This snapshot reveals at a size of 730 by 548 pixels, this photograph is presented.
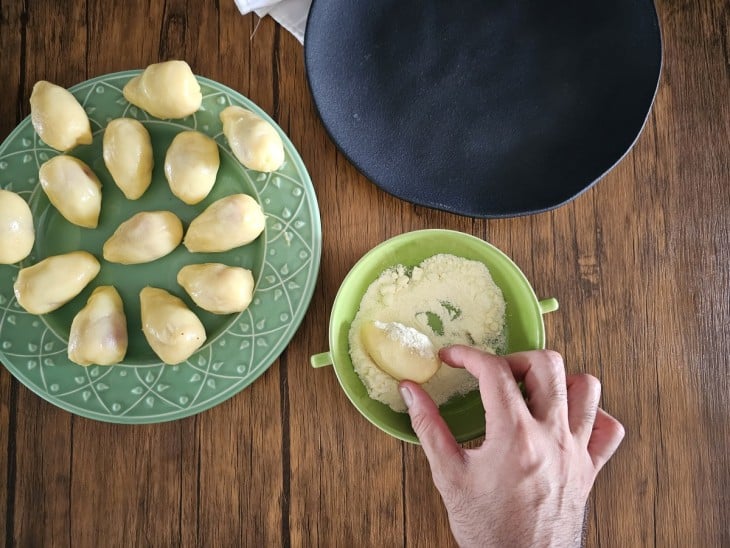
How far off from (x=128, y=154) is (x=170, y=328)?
7.1 inches

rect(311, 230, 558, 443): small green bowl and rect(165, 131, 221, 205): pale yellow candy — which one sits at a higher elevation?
rect(165, 131, 221, 205): pale yellow candy

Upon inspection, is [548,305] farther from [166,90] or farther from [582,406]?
[166,90]

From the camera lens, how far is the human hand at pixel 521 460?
0.52 meters

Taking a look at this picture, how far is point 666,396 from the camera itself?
0.69 m

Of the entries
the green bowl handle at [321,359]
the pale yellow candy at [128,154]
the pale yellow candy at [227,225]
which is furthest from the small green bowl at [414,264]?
the pale yellow candy at [128,154]

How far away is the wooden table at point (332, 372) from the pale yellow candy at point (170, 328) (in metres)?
0.09

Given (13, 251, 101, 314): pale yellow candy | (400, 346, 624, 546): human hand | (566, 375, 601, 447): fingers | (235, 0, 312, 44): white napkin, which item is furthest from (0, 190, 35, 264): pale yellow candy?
(566, 375, 601, 447): fingers

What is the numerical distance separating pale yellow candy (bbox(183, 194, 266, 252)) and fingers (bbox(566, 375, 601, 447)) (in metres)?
0.34

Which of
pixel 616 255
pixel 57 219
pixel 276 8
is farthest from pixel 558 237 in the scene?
pixel 57 219

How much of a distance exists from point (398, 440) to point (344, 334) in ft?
0.44

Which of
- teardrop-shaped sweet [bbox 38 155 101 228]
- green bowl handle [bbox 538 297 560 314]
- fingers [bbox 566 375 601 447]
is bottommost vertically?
fingers [bbox 566 375 601 447]

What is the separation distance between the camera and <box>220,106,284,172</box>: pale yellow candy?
24.5 inches

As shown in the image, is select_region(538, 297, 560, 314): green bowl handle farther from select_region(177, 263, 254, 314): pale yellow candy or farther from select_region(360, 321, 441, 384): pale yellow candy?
select_region(177, 263, 254, 314): pale yellow candy

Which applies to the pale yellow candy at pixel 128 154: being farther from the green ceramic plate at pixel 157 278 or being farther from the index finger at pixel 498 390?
the index finger at pixel 498 390
